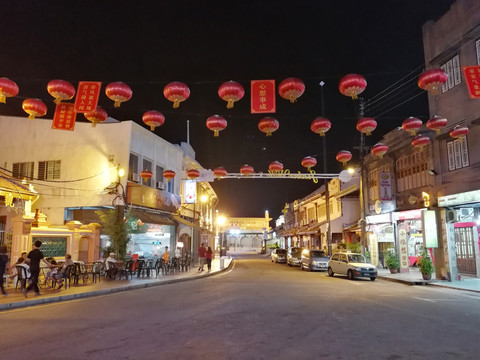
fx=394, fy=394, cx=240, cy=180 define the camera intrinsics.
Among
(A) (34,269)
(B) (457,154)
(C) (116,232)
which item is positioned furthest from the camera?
(C) (116,232)

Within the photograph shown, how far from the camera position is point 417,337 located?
766 centimetres

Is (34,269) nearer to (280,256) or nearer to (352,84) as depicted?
(352,84)

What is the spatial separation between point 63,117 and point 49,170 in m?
13.3

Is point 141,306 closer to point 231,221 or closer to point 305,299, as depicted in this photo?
point 305,299

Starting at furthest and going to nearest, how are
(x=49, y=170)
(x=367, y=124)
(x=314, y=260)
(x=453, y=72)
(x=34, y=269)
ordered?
(x=314, y=260)
(x=49, y=170)
(x=453, y=72)
(x=367, y=124)
(x=34, y=269)

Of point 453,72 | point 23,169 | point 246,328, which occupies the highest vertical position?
point 453,72

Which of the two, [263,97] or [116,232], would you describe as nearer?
[263,97]

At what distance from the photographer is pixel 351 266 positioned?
22.1 m

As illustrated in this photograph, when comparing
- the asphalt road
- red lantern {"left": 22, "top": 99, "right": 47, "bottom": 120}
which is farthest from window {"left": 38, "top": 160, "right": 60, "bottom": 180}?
the asphalt road

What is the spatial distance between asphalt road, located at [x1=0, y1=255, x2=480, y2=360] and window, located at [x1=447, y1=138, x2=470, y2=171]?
8.82 meters

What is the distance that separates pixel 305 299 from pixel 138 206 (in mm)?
15861

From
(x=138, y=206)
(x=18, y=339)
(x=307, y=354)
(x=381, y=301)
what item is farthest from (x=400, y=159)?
(x=18, y=339)

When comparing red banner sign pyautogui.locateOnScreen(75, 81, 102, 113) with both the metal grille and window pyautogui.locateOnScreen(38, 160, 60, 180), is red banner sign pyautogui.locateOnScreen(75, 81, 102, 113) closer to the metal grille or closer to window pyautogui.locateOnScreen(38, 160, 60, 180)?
window pyautogui.locateOnScreen(38, 160, 60, 180)

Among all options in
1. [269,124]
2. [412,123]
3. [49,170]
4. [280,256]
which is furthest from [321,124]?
[280,256]
